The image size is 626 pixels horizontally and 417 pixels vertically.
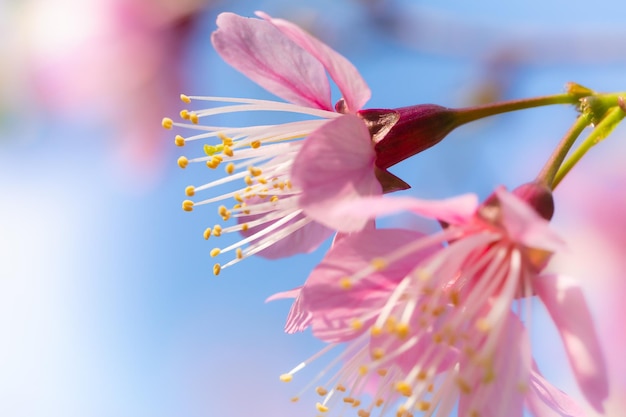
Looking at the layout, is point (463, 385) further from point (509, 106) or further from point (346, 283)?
point (509, 106)

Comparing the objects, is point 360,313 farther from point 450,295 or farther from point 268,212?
point 268,212

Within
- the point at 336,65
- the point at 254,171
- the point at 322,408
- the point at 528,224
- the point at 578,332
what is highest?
the point at 336,65

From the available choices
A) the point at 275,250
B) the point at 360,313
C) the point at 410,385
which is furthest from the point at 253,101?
the point at 410,385

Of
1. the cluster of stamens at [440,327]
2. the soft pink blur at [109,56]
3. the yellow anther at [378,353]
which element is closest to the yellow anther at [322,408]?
the cluster of stamens at [440,327]

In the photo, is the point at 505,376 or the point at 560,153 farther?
the point at 560,153

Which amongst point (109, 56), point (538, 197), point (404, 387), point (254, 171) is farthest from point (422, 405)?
point (109, 56)

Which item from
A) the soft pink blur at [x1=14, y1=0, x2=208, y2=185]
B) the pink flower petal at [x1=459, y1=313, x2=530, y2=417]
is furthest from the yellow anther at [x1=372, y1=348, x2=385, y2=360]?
the soft pink blur at [x1=14, y1=0, x2=208, y2=185]
